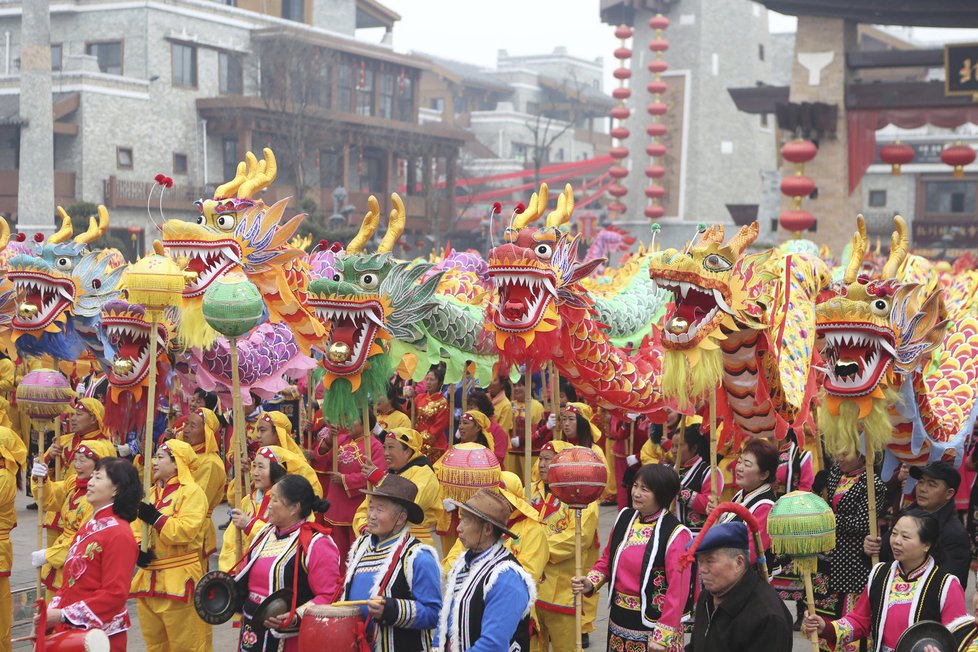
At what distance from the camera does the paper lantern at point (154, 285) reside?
6852 millimetres

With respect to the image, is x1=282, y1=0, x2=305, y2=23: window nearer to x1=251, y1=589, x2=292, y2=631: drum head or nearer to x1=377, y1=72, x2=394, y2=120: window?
x1=377, y1=72, x2=394, y2=120: window

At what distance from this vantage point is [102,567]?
5.18 meters

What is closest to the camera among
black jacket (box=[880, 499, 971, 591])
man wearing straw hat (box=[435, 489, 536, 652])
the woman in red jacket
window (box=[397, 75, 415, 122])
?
man wearing straw hat (box=[435, 489, 536, 652])

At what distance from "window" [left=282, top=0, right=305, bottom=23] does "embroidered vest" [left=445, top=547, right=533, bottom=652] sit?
2866 centimetres

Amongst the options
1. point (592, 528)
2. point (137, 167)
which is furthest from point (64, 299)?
point (137, 167)

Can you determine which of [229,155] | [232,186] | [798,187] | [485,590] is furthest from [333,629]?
[229,155]

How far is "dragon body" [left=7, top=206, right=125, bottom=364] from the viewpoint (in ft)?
27.7

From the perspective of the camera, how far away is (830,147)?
18.9 metres

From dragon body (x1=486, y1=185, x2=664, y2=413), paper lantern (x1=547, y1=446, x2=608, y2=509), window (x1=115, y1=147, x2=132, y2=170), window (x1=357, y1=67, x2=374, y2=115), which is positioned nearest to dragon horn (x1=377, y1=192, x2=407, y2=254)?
dragon body (x1=486, y1=185, x2=664, y2=413)

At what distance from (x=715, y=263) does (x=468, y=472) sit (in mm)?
1703

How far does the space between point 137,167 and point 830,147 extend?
14.3 m

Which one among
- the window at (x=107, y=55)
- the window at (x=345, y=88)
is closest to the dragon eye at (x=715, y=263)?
the window at (x=107, y=55)

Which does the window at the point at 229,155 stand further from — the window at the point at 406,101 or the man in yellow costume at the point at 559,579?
the man in yellow costume at the point at 559,579

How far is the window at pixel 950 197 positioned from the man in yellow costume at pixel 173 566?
35009 mm
